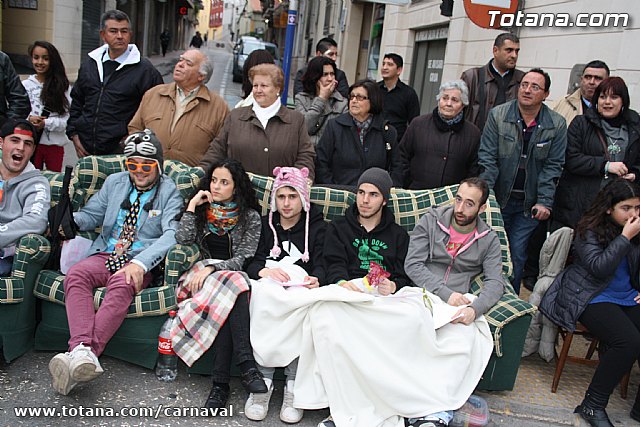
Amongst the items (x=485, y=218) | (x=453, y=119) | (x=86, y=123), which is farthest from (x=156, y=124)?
(x=485, y=218)

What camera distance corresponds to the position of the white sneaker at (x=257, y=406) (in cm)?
348

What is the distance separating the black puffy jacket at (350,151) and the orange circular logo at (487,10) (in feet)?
7.10

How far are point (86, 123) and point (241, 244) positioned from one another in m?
2.14

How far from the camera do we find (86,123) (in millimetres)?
5348

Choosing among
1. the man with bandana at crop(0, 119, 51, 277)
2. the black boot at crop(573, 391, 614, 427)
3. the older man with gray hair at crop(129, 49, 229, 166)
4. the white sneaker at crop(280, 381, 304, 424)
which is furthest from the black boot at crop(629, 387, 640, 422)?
the man with bandana at crop(0, 119, 51, 277)

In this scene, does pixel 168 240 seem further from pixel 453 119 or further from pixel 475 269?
pixel 453 119

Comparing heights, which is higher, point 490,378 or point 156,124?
point 156,124

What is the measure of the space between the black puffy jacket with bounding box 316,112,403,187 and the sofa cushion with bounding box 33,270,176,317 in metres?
1.76

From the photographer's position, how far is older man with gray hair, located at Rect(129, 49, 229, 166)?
493 centimetres

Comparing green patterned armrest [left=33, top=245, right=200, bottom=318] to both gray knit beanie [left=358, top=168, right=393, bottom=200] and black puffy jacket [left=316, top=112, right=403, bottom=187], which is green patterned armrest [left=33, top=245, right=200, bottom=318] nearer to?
gray knit beanie [left=358, top=168, right=393, bottom=200]

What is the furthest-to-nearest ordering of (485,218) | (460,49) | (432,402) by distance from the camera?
(460,49) → (485,218) → (432,402)

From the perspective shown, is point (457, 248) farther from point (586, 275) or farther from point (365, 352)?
point (365, 352)

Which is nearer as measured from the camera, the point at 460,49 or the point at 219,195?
the point at 219,195

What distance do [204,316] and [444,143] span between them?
94.1 inches
